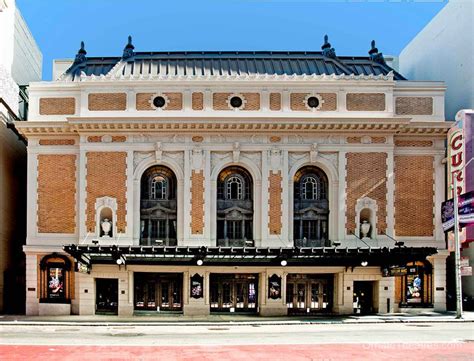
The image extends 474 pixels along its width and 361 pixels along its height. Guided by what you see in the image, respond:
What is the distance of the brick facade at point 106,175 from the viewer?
37219 mm

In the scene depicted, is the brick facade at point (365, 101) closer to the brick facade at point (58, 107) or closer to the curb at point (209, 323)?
the curb at point (209, 323)

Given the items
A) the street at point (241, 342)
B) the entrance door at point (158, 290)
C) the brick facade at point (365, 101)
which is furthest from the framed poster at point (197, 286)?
the brick facade at point (365, 101)

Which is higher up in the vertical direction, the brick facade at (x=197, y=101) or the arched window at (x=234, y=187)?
the brick facade at (x=197, y=101)

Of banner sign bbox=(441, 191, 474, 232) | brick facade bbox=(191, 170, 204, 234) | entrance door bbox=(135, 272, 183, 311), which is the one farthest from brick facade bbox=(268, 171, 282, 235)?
banner sign bbox=(441, 191, 474, 232)

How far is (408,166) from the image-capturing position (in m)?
38.1

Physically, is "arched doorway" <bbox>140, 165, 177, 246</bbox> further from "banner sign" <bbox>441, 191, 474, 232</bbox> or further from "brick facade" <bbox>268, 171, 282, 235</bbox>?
"banner sign" <bbox>441, 191, 474, 232</bbox>

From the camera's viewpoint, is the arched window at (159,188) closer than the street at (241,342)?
No

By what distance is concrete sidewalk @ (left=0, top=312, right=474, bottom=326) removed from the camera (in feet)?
106

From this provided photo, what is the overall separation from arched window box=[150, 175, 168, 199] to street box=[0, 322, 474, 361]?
9341 mm

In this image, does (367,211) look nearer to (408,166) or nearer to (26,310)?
(408,166)

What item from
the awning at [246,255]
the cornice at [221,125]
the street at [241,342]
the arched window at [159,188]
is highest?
the cornice at [221,125]

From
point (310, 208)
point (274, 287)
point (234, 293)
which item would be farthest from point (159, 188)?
point (310, 208)

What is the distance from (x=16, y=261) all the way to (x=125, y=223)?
9.51 meters

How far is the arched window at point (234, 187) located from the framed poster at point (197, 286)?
4960 mm
